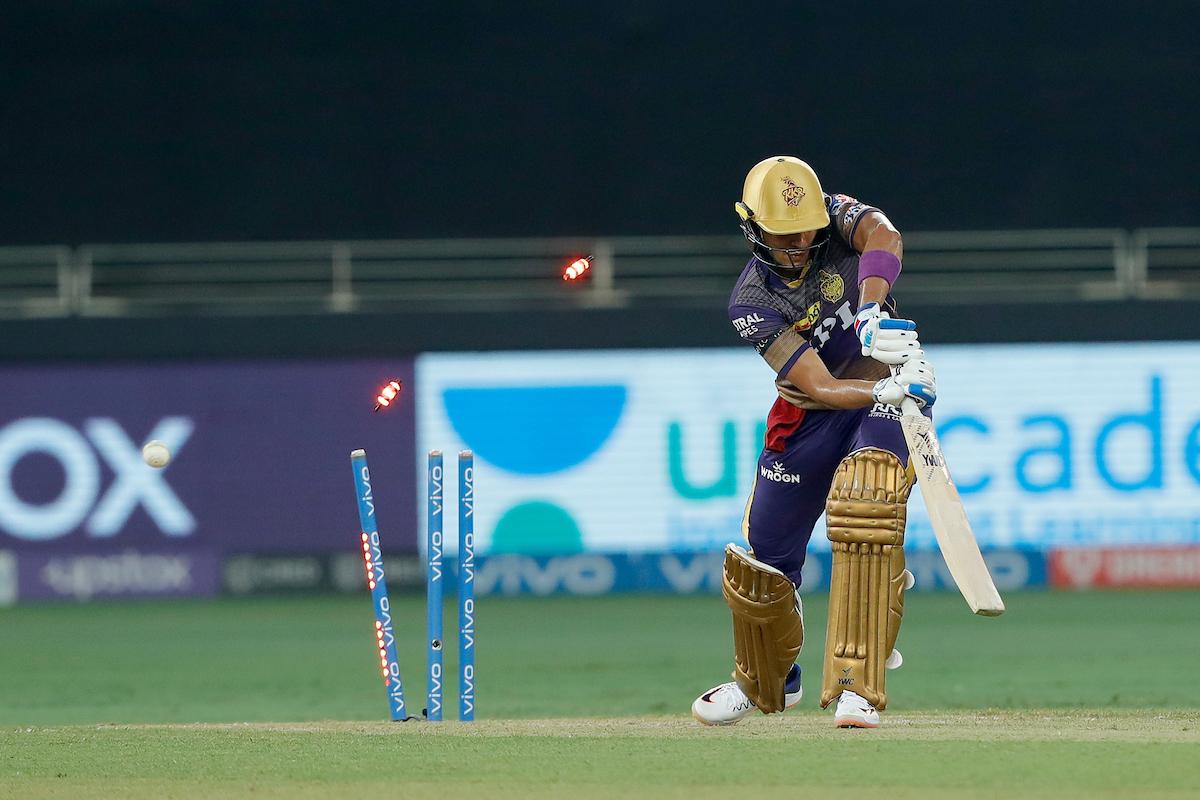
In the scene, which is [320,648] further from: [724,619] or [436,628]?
[436,628]

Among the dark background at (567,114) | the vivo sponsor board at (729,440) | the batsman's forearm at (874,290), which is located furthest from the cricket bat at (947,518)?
the dark background at (567,114)

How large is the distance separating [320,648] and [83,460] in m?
3.97

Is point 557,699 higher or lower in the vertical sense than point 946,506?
lower

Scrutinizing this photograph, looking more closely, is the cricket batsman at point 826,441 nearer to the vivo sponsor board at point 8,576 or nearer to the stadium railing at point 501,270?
the stadium railing at point 501,270

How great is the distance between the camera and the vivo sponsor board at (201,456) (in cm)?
1456

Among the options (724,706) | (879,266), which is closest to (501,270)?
(724,706)

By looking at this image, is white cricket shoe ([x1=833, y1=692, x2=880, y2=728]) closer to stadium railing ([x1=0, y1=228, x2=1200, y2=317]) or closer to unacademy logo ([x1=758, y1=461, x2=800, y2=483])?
unacademy logo ([x1=758, y1=461, x2=800, y2=483])

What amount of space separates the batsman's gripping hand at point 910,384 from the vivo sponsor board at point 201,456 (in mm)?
9238

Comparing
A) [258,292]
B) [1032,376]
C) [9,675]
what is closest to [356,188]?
[258,292]

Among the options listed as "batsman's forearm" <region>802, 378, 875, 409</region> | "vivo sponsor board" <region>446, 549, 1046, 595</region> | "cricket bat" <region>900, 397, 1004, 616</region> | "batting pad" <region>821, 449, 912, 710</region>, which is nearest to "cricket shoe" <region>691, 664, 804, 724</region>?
"batting pad" <region>821, 449, 912, 710</region>

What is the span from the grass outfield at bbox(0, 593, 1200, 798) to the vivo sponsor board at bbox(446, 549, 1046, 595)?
0.91ft

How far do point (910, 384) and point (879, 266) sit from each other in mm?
457

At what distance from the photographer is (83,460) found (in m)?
14.6

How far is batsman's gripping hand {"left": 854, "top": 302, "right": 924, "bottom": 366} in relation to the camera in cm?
563
